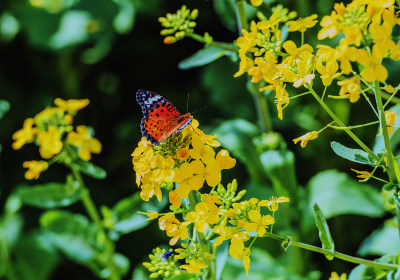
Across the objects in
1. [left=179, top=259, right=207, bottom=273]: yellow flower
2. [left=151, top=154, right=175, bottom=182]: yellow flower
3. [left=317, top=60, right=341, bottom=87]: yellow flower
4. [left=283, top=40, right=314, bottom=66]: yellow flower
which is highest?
[left=283, top=40, right=314, bottom=66]: yellow flower

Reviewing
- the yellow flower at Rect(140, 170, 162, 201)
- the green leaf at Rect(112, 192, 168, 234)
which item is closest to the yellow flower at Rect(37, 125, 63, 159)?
the green leaf at Rect(112, 192, 168, 234)

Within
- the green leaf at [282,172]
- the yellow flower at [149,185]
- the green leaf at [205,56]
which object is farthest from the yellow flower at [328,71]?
the green leaf at [282,172]

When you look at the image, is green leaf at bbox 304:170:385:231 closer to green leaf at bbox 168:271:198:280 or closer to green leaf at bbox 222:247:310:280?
green leaf at bbox 222:247:310:280

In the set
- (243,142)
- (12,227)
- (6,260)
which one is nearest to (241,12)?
(243,142)

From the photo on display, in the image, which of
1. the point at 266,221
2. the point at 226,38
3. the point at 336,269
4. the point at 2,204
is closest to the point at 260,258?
the point at 336,269

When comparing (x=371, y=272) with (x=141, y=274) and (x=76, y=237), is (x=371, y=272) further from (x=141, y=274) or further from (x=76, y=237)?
(x=76, y=237)

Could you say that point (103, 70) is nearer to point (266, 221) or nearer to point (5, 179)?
point (5, 179)
